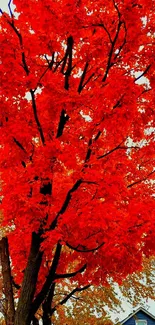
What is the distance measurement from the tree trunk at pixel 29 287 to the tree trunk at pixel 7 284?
0.42 m

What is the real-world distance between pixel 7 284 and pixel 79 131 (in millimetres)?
3945

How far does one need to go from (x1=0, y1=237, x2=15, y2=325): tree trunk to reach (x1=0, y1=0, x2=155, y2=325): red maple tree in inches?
16.6

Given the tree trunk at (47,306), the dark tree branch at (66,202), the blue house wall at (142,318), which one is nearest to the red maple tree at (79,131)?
the dark tree branch at (66,202)

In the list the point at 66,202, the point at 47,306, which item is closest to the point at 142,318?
the point at 47,306

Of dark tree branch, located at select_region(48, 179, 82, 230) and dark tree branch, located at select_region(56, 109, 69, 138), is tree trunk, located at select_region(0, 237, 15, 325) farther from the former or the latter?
dark tree branch, located at select_region(56, 109, 69, 138)

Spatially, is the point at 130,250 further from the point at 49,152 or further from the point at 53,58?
the point at 53,58

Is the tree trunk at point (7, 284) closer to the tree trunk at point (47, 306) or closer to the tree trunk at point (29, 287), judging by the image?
the tree trunk at point (29, 287)

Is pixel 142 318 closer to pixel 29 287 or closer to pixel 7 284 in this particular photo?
Answer: pixel 7 284

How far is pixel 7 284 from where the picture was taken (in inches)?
379

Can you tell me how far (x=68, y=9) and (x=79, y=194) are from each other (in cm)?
360

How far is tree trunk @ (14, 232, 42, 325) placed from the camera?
28.7ft

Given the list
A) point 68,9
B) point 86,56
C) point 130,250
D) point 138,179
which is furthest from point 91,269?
point 68,9

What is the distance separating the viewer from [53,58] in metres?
9.15

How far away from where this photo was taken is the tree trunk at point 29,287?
345 inches
